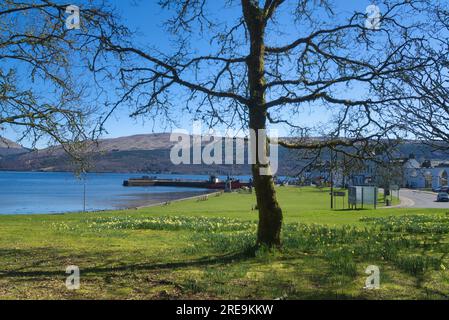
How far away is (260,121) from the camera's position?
1013cm

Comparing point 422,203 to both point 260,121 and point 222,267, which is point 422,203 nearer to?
point 260,121

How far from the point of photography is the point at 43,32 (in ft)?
47.3

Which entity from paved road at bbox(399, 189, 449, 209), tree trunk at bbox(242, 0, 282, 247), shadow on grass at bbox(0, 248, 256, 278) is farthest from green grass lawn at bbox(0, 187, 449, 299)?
paved road at bbox(399, 189, 449, 209)

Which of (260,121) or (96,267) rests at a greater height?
(260,121)

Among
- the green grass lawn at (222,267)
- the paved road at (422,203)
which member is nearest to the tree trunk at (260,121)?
the green grass lawn at (222,267)

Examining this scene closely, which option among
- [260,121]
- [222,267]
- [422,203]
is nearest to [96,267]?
[222,267]

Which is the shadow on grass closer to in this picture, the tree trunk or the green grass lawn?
the green grass lawn

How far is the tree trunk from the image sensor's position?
400 inches

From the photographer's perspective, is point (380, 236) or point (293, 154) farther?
point (380, 236)

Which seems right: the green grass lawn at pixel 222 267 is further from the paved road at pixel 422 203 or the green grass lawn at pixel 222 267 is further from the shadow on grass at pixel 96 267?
the paved road at pixel 422 203

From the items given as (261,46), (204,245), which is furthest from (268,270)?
(261,46)

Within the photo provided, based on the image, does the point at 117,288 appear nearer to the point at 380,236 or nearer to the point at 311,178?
the point at 311,178

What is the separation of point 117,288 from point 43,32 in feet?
33.2
